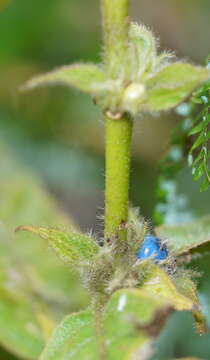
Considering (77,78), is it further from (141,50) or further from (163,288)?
(163,288)

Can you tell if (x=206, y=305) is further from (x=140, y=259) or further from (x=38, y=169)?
(x=38, y=169)

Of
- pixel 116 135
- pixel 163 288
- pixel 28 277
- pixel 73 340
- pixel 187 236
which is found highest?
pixel 28 277

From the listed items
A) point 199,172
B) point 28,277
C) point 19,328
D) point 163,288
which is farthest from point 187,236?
point 28,277

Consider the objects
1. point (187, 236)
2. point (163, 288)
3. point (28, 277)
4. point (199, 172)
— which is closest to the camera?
point (163, 288)

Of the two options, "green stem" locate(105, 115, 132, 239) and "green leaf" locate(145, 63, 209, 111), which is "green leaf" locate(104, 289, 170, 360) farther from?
"green leaf" locate(145, 63, 209, 111)

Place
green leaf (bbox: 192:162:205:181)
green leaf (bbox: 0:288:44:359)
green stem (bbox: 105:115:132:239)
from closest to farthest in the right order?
green stem (bbox: 105:115:132:239) < green leaf (bbox: 192:162:205:181) < green leaf (bbox: 0:288:44:359)

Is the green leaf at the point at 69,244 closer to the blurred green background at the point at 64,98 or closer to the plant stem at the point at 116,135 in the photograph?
the plant stem at the point at 116,135

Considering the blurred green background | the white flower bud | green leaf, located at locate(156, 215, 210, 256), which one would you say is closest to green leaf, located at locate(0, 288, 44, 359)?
green leaf, located at locate(156, 215, 210, 256)
